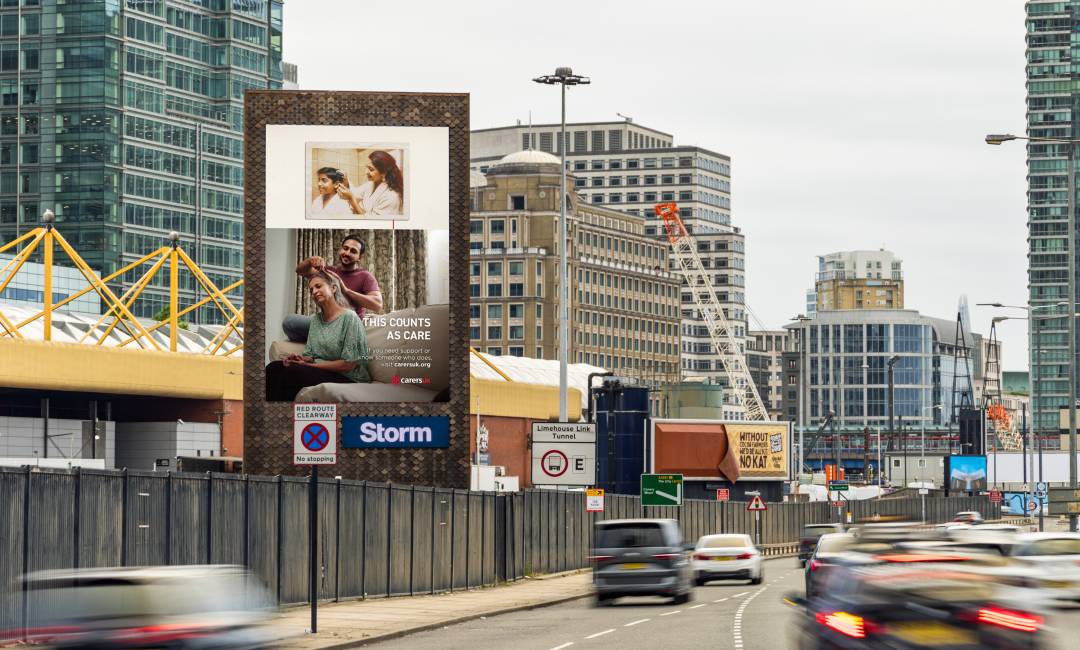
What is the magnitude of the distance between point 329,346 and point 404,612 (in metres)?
16.2

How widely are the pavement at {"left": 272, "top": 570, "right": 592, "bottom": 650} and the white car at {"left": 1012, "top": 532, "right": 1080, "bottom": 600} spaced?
10131 mm

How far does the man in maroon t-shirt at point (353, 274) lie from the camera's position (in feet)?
163

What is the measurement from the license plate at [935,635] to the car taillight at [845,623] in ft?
1.46

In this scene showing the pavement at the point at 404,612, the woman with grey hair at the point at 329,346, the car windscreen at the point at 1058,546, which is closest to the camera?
the pavement at the point at 404,612

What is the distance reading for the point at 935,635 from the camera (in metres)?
14.1

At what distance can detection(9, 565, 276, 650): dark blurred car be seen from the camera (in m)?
15.2

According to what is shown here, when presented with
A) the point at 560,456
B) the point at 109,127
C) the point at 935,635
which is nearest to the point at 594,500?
the point at 560,456

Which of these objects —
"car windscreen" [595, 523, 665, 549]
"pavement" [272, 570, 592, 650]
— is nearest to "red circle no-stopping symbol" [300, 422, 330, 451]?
"pavement" [272, 570, 592, 650]

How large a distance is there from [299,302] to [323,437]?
23.5 m

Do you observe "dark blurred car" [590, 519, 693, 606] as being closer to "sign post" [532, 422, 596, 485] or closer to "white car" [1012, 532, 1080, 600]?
"sign post" [532, 422, 596, 485]

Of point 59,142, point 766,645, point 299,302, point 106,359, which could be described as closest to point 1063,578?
point 766,645

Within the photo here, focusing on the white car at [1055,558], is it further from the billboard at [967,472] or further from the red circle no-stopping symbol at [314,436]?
the billboard at [967,472]

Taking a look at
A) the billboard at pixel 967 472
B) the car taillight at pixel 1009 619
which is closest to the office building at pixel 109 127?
the billboard at pixel 967 472

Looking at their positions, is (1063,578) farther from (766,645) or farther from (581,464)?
(581,464)
